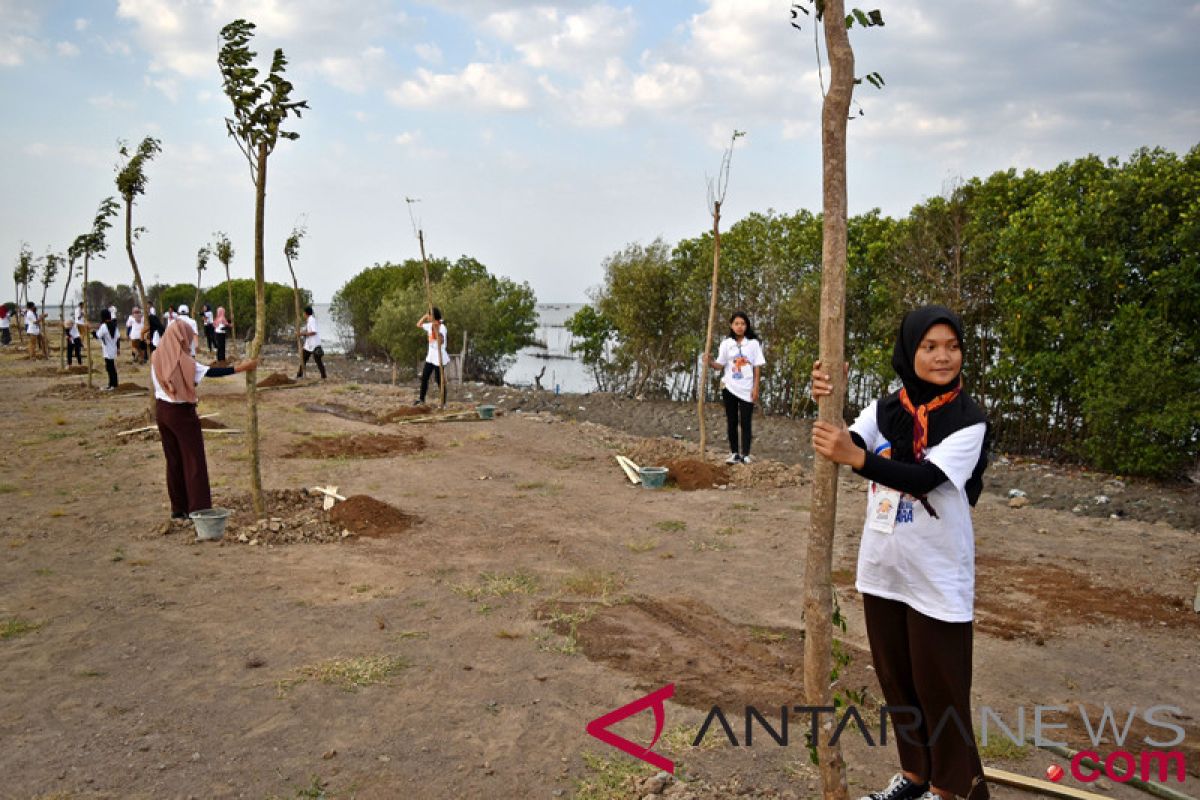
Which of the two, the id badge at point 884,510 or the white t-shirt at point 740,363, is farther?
the white t-shirt at point 740,363

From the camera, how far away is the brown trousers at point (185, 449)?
7199 millimetres

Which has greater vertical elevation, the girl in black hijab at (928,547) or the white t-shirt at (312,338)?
the white t-shirt at (312,338)

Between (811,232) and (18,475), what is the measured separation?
12.5m

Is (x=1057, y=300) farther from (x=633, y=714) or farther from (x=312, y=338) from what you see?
(x=312, y=338)

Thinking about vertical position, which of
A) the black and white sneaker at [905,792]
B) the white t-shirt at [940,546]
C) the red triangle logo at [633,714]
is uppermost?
the white t-shirt at [940,546]

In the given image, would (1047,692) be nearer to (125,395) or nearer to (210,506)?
(210,506)

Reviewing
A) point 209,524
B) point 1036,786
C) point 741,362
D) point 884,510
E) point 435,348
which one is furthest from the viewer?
point 435,348

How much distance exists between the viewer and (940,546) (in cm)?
279

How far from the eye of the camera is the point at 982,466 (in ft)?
9.35

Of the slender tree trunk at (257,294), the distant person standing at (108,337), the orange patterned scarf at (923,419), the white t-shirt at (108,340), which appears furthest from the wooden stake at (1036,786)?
the white t-shirt at (108,340)

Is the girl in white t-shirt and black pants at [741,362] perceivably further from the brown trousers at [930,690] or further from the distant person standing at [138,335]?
the distant person standing at [138,335]

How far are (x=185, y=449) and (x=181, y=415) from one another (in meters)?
0.30

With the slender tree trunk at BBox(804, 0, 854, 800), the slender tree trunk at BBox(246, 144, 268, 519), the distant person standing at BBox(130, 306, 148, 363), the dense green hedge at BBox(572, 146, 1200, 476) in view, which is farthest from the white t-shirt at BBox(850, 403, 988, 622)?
the distant person standing at BBox(130, 306, 148, 363)

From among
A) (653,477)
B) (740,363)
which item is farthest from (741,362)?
(653,477)
